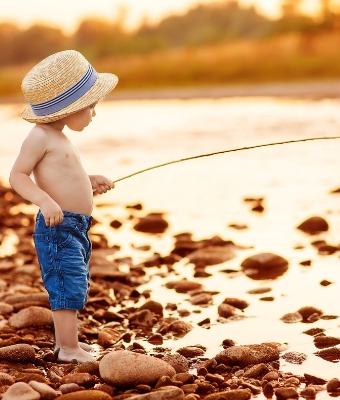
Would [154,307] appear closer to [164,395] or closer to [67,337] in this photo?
[67,337]

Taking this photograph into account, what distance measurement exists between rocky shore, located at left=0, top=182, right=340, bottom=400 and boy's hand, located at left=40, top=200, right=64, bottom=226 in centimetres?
57

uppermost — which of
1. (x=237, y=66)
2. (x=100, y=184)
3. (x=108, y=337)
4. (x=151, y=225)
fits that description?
(x=237, y=66)

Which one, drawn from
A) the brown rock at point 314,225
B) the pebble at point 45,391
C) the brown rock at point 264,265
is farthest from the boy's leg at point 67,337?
the brown rock at point 314,225

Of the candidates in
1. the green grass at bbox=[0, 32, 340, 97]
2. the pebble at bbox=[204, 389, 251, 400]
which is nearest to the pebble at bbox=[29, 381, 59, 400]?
the pebble at bbox=[204, 389, 251, 400]

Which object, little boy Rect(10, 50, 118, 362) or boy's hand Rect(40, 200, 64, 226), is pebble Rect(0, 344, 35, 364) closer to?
little boy Rect(10, 50, 118, 362)

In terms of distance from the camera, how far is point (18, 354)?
145 inches

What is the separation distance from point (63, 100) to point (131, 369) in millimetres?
1157

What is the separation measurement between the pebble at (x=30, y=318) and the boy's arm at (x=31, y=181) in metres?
0.84

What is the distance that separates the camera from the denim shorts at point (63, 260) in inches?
146

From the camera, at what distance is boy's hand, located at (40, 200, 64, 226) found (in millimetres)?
3543

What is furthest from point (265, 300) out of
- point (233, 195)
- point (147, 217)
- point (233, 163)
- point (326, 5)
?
point (326, 5)

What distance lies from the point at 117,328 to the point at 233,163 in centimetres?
634

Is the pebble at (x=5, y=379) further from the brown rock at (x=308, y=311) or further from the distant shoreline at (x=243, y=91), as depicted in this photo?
the distant shoreline at (x=243, y=91)

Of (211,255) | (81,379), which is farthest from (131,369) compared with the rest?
(211,255)
